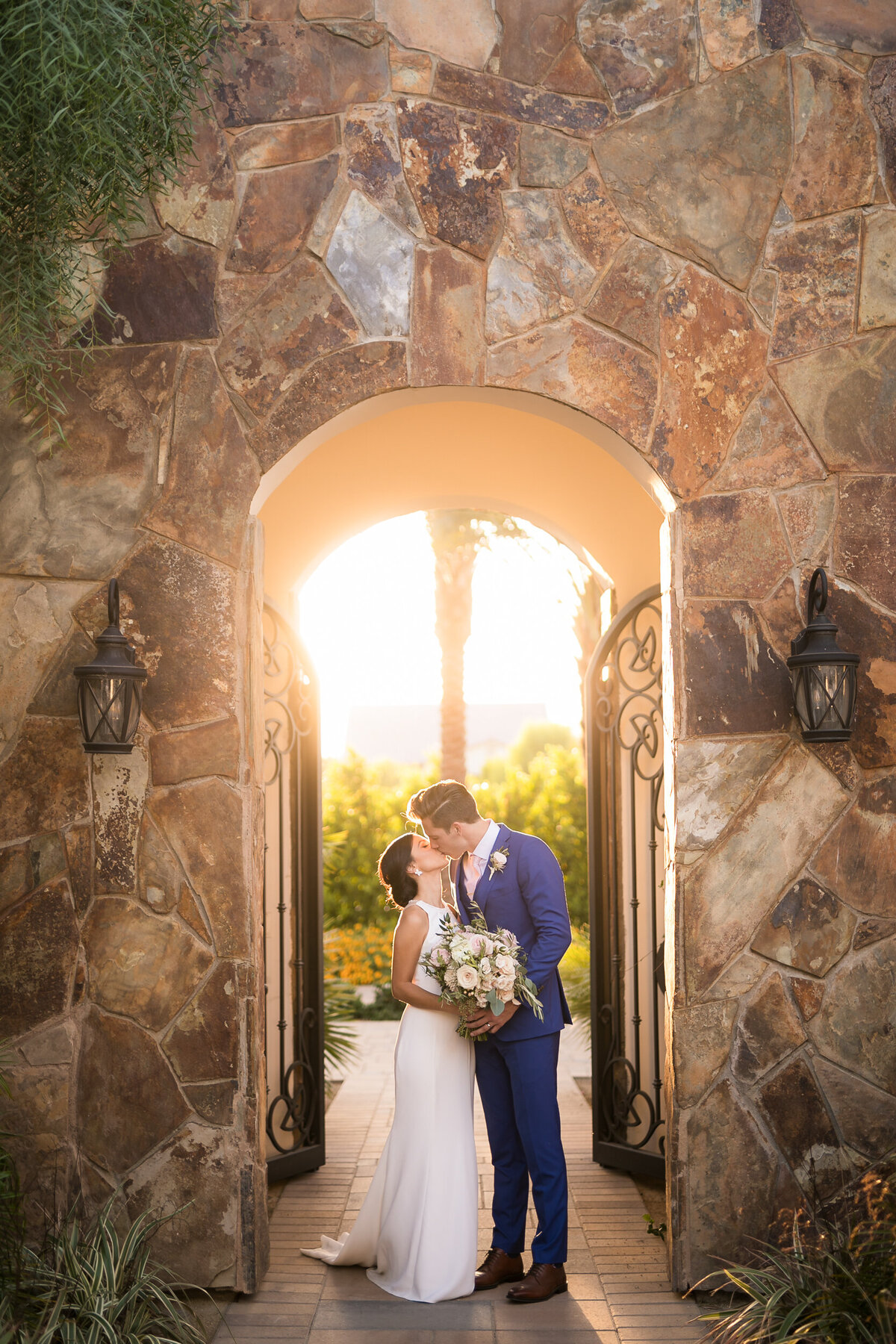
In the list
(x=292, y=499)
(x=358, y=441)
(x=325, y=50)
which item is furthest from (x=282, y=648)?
(x=325, y=50)

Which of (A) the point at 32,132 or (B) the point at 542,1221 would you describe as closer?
(A) the point at 32,132

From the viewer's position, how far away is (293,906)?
6.13 m

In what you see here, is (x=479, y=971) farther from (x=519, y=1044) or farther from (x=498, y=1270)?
(x=498, y=1270)

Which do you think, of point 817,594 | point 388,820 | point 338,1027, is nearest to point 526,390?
point 817,594

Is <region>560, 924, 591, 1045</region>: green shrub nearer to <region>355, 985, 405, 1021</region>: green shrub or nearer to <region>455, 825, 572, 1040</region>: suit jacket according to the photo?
<region>355, 985, 405, 1021</region>: green shrub

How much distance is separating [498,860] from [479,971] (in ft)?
1.69

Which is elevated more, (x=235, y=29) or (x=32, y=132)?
(x=235, y=29)

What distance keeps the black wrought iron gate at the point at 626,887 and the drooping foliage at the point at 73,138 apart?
121 inches

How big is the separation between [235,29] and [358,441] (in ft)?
7.10

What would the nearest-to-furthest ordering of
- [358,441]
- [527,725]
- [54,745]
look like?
[54,745], [358,441], [527,725]

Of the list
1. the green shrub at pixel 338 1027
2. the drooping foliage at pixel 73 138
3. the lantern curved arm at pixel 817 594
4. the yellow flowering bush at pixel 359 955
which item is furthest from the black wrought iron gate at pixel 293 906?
the yellow flowering bush at pixel 359 955

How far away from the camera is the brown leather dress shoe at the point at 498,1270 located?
446 centimetres

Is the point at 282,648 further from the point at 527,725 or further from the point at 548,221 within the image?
the point at 527,725

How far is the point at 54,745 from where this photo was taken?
4.35 metres
